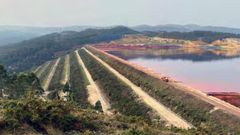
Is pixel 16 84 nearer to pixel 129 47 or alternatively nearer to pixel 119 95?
pixel 119 95

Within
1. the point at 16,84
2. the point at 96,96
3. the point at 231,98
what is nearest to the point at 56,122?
the point at 16,84

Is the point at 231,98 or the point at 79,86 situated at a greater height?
the point at 231,98

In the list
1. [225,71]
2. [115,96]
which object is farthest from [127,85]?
[225,71]

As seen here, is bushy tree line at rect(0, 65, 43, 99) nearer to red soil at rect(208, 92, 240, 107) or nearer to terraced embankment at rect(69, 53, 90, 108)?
terraced embankment at rect(69, 53, 90, 108)

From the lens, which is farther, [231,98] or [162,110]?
[231,98]

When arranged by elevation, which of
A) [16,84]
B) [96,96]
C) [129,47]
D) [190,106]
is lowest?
[129,47]

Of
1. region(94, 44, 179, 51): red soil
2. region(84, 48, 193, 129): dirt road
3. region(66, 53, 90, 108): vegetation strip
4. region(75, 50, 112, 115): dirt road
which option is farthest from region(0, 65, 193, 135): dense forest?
region(94, 44, 179, 51): red soil

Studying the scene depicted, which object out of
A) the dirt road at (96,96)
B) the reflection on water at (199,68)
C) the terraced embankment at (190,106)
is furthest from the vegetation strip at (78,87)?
the reflection on water at (199,68)
